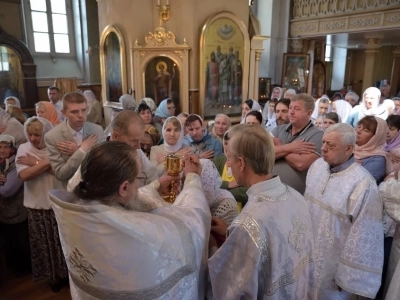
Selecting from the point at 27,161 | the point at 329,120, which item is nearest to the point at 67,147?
the point at 27,161

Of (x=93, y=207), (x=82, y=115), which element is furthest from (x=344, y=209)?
(x=82, y=115)

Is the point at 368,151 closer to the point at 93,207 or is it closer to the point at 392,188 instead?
the point at 392,188

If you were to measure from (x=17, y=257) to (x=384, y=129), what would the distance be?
13.2 feet

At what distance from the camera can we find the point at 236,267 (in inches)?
56.4

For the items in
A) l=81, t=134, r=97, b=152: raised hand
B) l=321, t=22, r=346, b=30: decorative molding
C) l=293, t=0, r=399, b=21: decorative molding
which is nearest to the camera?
l=81, t=134, r=97, b=152: raised hand

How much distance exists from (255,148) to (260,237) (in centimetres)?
39

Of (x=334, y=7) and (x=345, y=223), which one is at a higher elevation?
(x=334, y=7)

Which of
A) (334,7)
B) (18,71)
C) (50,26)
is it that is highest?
(334,7)

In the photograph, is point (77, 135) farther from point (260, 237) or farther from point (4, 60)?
point (4, 60)

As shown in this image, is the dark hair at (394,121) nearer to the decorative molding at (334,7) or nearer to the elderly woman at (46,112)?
the elderly woman at (46,112)

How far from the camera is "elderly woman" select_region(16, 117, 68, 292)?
2.75 meters

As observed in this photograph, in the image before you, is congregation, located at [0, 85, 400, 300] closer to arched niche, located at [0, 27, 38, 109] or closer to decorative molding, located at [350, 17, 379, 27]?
decorative molding, located at [350, 17, 379, 27]

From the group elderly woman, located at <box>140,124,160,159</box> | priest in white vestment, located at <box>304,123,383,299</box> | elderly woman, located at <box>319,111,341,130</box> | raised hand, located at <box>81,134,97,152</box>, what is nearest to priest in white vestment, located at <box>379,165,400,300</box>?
priest in white vestment, located at <box>304,123,383,299</box>

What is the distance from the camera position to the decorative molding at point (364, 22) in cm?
924
